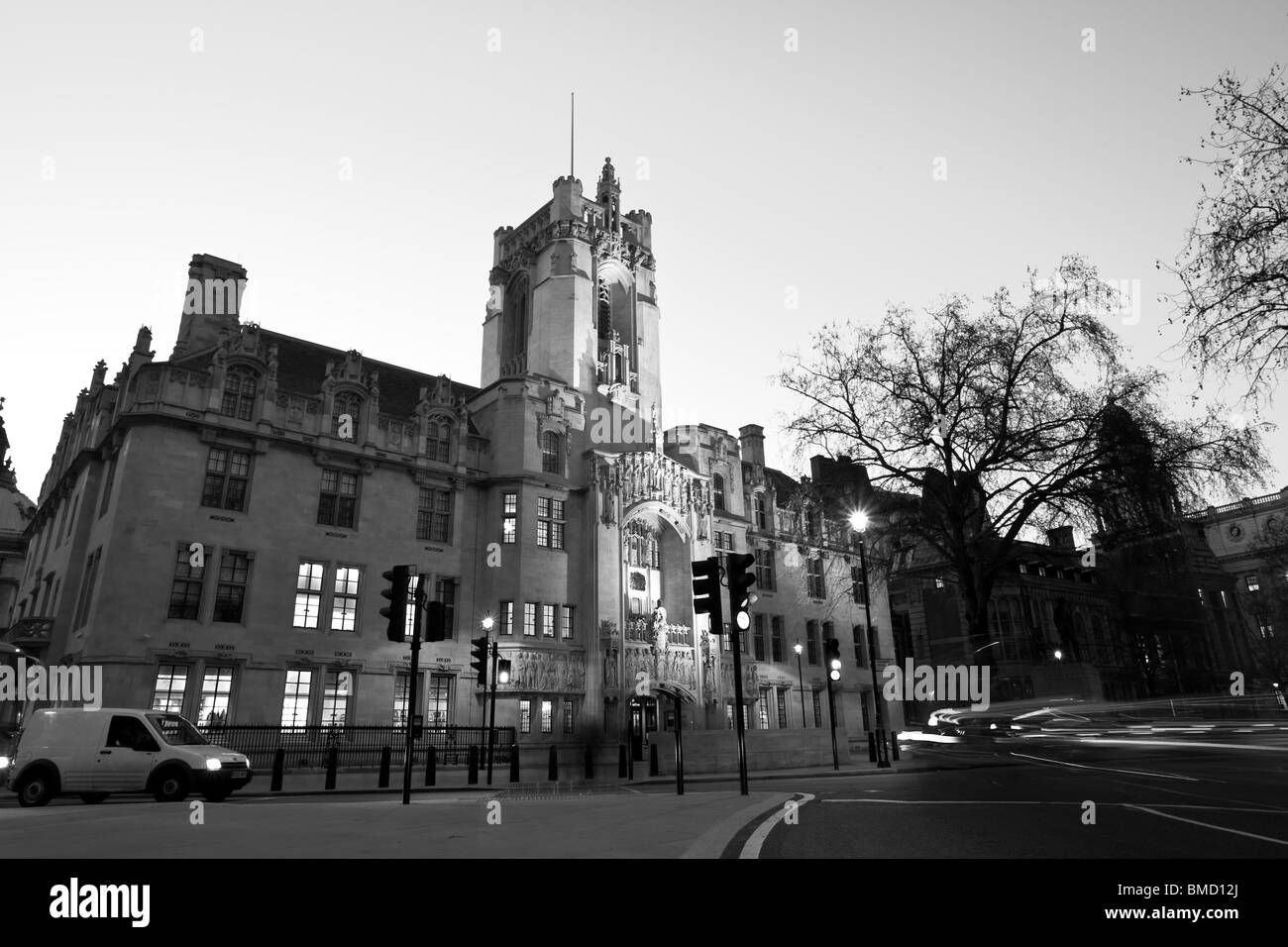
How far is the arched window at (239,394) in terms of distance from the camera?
2980 centimetres

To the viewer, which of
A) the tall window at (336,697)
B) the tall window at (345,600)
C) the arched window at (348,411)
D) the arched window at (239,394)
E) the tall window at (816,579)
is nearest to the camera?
the tall window at (336,697)

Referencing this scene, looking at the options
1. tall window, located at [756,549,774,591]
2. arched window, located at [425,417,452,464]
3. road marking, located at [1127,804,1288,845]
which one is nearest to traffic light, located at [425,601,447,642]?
road marking, located at [1127,804,1288,845]

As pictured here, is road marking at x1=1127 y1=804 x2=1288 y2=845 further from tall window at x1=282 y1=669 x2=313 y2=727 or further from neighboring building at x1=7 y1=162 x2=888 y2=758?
tall window at x1=282 y1=669 x2=313 y2=727

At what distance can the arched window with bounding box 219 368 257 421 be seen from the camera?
2980 cm

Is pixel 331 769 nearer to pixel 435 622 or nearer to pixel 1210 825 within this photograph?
pixel 435 622

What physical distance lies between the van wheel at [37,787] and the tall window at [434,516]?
17.9 metres

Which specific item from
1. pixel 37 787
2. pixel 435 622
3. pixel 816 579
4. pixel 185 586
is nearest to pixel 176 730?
pixel 37 787

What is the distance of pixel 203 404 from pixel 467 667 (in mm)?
14653

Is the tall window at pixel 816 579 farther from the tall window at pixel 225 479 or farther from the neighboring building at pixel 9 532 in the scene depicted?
the neighboring building at pixel 9 532

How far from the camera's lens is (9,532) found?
5900 cm

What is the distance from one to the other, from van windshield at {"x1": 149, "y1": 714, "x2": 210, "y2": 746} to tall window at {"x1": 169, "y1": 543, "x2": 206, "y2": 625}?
31.7 feet

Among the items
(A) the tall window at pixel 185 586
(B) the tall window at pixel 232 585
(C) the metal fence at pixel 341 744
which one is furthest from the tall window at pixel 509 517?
(A) the tall window at pixel 185 586
